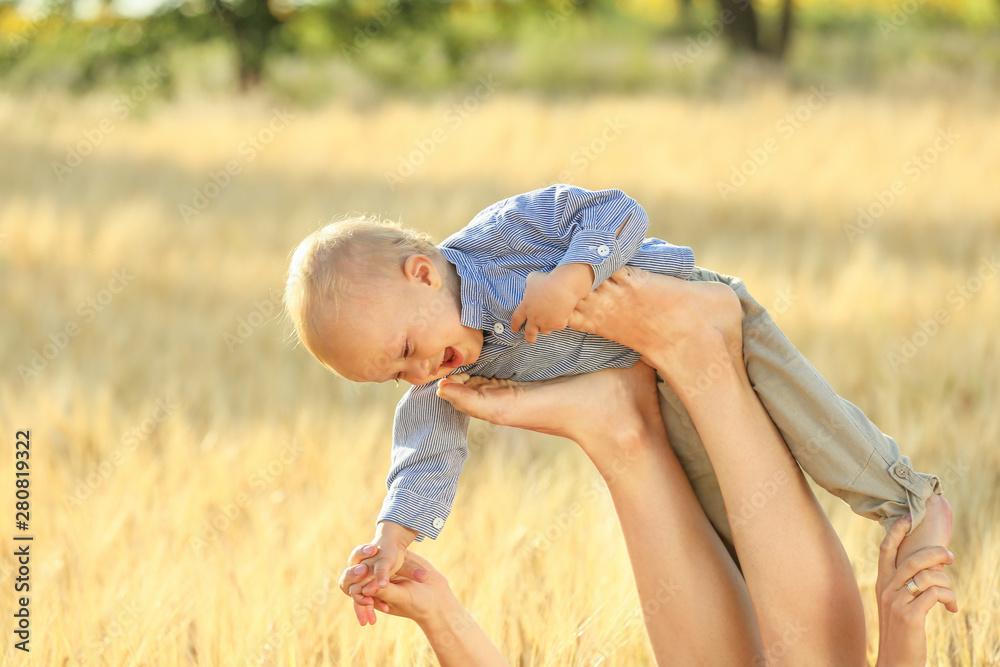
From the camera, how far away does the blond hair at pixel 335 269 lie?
156cm

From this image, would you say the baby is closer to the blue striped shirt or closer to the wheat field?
the blue striped shirt

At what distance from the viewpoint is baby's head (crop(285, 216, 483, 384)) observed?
156cm

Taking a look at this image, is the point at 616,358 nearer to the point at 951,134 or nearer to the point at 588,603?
the point at 588,603

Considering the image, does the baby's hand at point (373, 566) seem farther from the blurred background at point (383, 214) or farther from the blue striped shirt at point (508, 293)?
the blurred background at point (383, 214)

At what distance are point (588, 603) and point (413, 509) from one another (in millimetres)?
674

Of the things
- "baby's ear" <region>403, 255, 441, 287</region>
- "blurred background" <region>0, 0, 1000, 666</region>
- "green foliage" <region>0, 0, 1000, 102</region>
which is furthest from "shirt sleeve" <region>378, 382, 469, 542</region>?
"green foliage" <region>0, 0, 1000, 102</region>

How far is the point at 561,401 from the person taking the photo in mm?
1749

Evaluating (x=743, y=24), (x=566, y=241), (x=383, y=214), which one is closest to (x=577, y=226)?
(x=566, y=241)

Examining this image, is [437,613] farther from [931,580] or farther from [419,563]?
[931,580]

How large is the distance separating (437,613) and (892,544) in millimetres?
817

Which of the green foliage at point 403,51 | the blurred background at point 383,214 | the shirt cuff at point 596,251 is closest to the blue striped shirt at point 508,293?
A: the shirt cuff at point 596,251

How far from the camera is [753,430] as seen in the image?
5.66 feet

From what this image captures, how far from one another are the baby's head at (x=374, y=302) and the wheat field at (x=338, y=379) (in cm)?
69

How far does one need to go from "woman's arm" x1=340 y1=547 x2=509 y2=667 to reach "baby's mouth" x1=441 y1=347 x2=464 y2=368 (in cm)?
34
